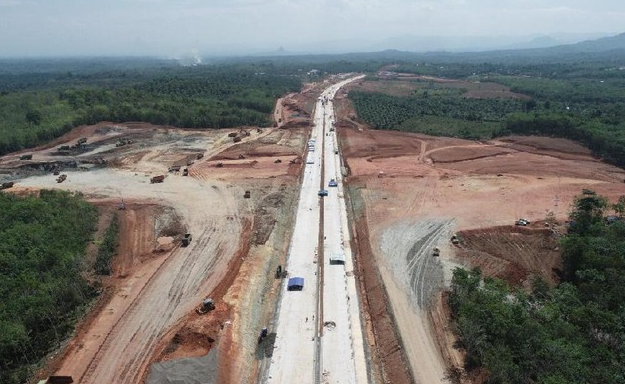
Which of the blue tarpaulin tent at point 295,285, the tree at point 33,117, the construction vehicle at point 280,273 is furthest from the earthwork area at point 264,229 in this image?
the tree at point 33,117

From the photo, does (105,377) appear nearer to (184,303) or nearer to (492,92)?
(184,303)

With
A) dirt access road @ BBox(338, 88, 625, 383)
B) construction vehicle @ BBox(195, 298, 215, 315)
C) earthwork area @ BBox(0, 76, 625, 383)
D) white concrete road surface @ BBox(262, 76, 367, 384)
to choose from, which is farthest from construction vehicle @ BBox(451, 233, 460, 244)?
construction vehicle @ BBox(195, 298, 215, 315)

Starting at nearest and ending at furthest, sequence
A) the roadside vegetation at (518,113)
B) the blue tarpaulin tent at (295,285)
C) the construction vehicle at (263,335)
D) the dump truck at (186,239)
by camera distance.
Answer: the construction vehicle at (263,335)
the blue tarpaulin tent at (295,285)
the dump truck at (186,239)
the roadside vegetation at (518,113)

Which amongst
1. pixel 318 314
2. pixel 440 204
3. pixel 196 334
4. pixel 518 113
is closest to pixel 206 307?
pixel 196 334

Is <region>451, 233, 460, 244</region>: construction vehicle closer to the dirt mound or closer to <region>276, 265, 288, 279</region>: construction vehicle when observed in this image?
the dirt mound

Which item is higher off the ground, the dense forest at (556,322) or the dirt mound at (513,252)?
the dense forest at (556,322)

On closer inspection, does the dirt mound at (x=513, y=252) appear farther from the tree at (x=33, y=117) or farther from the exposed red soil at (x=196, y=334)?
the tree at (x=33, y=117)

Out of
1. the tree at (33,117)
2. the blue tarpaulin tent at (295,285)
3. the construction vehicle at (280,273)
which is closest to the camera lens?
the blue tarpaulin tent at (295,285)
